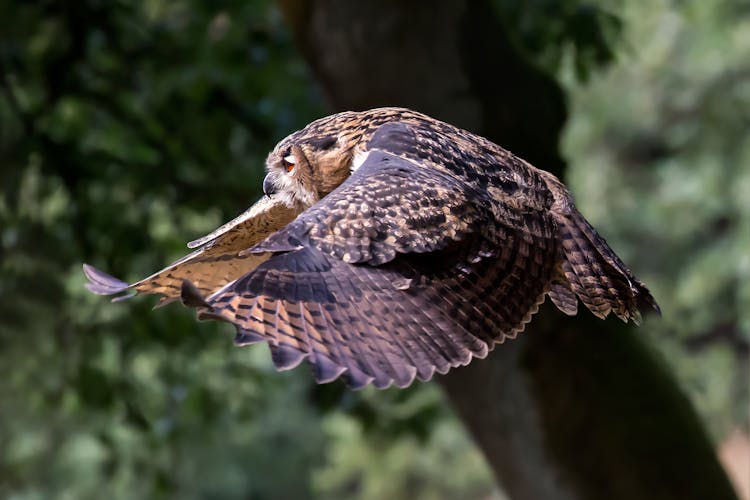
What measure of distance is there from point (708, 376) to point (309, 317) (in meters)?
11.8

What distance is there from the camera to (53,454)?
7.37 m

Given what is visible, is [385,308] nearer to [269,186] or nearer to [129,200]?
[269,186]

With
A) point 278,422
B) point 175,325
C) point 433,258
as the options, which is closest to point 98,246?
point 175,325

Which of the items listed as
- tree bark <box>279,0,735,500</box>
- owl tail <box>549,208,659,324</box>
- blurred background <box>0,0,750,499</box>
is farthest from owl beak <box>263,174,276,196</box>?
blurred background <box>0,0,750,499</box>

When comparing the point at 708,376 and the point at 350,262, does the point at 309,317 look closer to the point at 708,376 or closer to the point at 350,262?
the point at 350,262

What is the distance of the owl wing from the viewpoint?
73.8 inches

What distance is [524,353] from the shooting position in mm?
5051

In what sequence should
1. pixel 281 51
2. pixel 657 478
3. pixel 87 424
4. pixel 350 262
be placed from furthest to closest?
pixel 87 424 < pixel 281 51 < pixel 657 478 < pixel 350 262

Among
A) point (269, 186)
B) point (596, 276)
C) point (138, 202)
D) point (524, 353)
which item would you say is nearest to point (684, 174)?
point (524, 353)

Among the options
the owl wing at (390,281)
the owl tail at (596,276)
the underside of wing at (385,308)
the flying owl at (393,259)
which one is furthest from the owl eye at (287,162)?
the owl tail at (596,276)

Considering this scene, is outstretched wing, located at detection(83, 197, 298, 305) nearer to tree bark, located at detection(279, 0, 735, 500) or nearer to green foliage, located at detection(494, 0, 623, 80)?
tree bark, located at detection(279, 0, 735, 500)

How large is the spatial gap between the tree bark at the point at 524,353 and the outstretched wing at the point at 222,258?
2.19m

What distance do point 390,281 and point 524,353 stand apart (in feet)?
10.1

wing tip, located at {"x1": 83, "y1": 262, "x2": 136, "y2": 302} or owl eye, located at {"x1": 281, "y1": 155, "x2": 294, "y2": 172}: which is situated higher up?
owl eye, located at {"x1": 281, "y1": 155, "x2": 294, "y2": 172}
